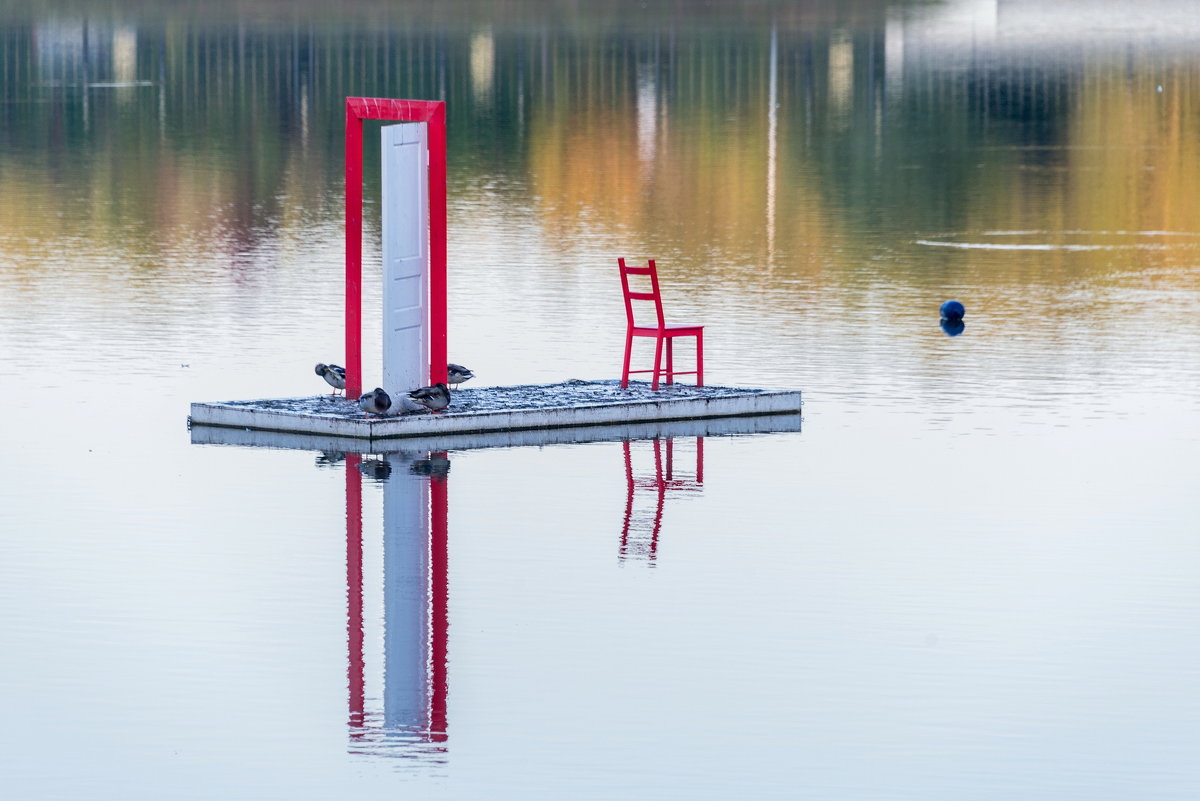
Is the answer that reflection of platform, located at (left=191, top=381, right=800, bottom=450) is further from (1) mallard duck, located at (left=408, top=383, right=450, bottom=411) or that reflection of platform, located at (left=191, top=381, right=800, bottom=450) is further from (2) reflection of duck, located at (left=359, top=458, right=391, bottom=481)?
(2) reflection of duck, located at (left=359, top=458, right=391, bottom=481)

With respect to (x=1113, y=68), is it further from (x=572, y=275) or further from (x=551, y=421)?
(x=551, y=421)

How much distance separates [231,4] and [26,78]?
183 feet

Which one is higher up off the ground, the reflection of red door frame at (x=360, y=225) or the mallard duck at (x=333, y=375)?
the reflection of red door frame at (x=360, y=225)

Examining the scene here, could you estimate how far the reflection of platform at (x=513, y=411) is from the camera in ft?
57.8

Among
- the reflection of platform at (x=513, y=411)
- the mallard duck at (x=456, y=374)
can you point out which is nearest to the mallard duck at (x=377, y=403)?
the reflection of platform at (x=513, y=411)

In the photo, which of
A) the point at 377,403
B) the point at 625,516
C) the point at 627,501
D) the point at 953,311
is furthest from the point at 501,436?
the point at 953,311

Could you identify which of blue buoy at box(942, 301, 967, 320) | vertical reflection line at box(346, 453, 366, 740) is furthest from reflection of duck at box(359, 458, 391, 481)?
blue buoy at box(942, 301, 967, 320)

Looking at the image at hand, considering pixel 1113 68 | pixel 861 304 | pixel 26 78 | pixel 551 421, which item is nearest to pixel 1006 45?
pixel 1113 68

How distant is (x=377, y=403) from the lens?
17.6 m

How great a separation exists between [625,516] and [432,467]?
1.87m

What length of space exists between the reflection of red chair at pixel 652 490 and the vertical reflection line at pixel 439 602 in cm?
89

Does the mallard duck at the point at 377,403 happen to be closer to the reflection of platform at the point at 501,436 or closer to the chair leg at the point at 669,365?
the reflection of platform at the point at 501,436

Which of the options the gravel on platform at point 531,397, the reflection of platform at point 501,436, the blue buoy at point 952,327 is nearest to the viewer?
the reflection of platform at point 501,436

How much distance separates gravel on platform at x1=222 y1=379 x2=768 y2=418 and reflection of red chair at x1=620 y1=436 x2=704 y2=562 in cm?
84
